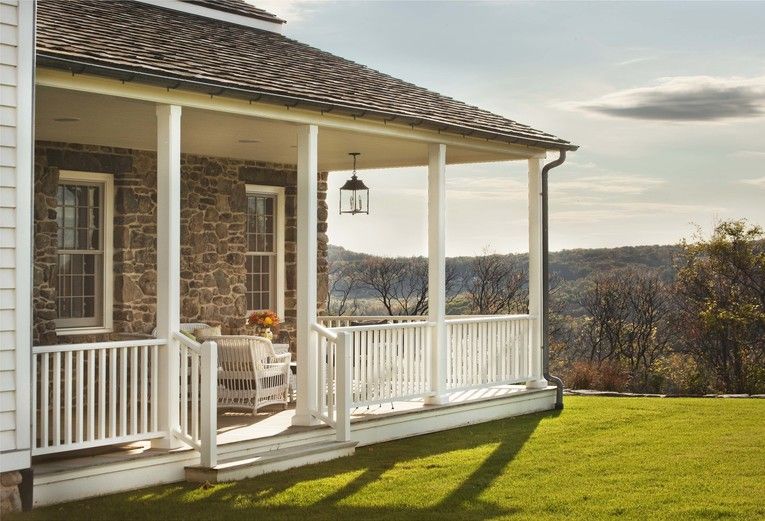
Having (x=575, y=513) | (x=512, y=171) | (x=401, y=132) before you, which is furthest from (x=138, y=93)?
(x=512, y=171)

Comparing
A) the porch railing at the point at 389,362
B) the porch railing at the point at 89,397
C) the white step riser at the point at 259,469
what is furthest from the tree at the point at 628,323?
the porch railing at the point at 89,397

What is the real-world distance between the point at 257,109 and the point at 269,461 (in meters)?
3.21

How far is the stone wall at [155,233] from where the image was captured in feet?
42.7

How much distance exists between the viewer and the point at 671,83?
3084cm

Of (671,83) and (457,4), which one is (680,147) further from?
(457,4)

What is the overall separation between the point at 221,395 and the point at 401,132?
11.2ft

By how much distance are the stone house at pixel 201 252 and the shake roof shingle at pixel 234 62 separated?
0.14 feet

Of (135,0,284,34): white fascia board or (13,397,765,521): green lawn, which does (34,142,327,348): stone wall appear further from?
(13,397,765,521): green lawn

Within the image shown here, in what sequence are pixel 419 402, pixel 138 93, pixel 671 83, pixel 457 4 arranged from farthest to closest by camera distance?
1. pixel 671 83
2. pixel 457 4
3. pixel 419 402
4. pixel 138 93

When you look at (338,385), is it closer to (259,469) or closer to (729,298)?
(259,469)

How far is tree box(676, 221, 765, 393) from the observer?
24.5 metres

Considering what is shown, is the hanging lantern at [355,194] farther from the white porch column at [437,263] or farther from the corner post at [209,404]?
the corner post at [209,404]

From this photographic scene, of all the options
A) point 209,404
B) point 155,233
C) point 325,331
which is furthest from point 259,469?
point 155,233

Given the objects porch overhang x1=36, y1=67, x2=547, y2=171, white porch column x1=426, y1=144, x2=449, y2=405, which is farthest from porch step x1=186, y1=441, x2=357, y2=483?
porch overhang x1=36, y1=67, x2=547, y2=171
